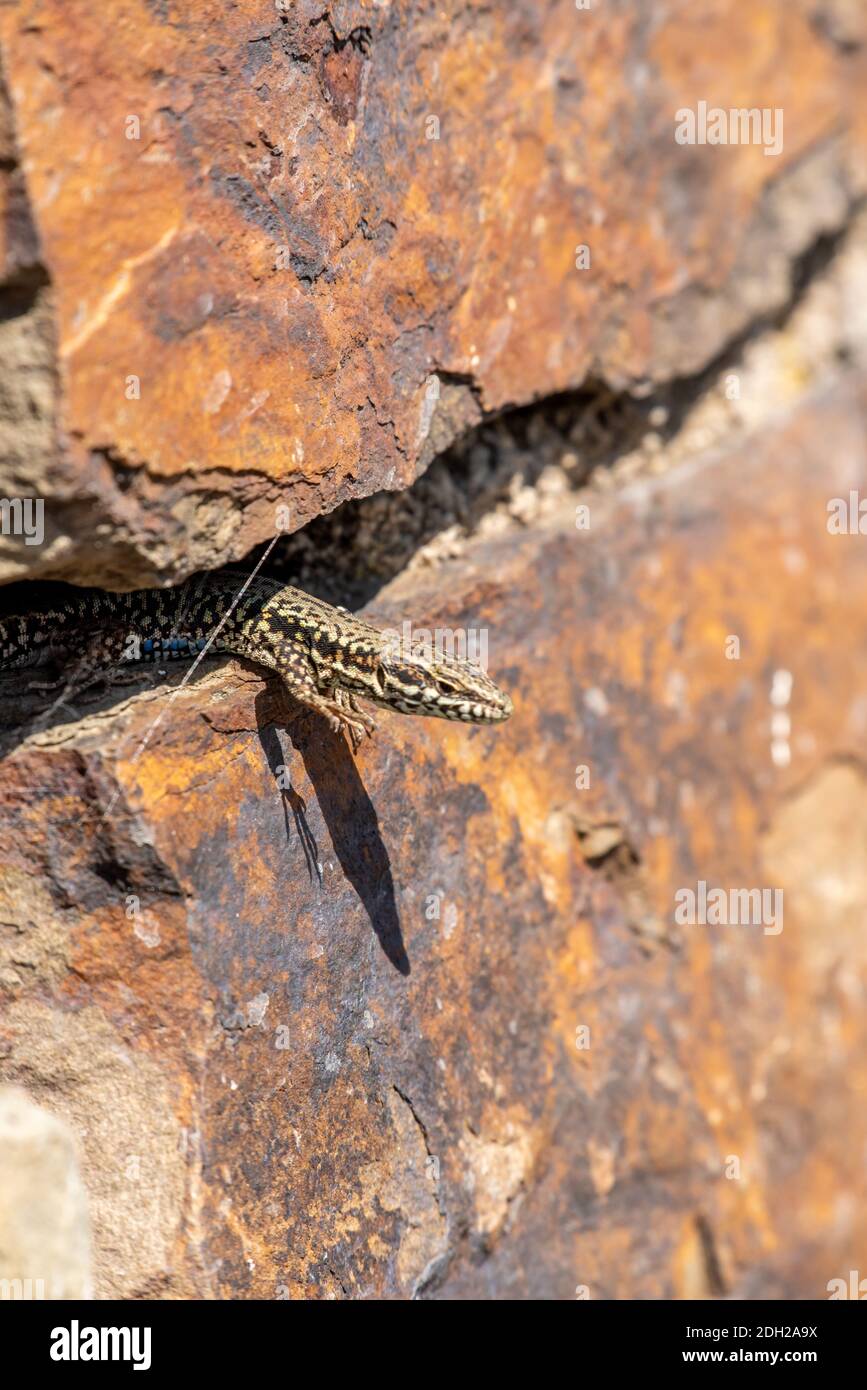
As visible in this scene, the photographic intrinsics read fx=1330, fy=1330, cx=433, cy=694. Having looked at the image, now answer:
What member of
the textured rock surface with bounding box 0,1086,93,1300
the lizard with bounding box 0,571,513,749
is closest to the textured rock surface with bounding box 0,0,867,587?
the lizard with bounding box 0,571,513,749

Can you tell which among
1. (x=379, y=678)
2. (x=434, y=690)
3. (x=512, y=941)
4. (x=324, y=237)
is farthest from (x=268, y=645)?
(x=512, y=941)

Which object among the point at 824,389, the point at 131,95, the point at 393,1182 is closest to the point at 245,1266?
the point at 393,1182

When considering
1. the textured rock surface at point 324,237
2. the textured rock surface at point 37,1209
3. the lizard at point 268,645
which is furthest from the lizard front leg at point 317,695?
the textured rock surface at point 37,1209

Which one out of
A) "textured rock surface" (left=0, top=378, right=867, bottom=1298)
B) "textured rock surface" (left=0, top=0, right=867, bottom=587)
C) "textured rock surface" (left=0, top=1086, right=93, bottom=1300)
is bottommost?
"textured rock surface" (left=0, top=1086, right=93, bottom=1300)

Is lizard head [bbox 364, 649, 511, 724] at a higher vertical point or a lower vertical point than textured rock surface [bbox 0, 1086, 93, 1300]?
higher

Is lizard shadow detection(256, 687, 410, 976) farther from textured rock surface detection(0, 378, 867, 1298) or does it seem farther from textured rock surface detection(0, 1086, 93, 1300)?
textured rock surface detection(0, 1086, 93, 1300)

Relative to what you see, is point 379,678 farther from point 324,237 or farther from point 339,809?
point 324,237

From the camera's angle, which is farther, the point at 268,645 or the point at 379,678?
the point at 379,678
